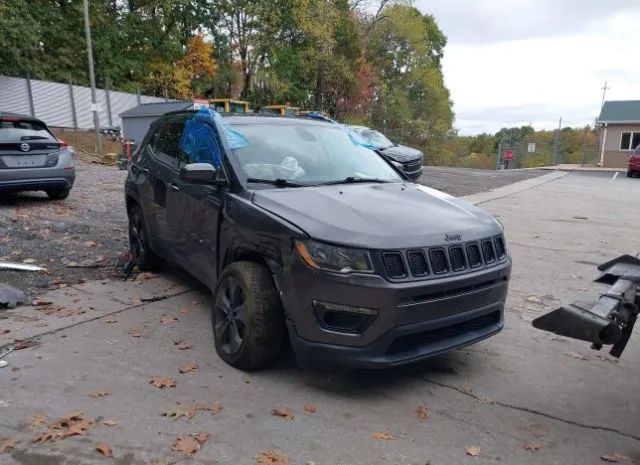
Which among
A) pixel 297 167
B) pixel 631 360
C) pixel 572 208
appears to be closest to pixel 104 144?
pixel 572 208

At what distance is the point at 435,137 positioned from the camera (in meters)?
51.1

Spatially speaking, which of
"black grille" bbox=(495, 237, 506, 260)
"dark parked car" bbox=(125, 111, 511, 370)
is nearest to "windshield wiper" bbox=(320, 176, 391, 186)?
"dark parked car" bbox=(125, 111, 511, 370)

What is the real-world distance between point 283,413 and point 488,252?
1.72 meters

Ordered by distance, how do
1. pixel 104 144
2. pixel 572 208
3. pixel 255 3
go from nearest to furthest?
pixel 572 208, pixel 104 144, pixel 255 3

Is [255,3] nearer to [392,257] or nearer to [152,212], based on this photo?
[152,212]

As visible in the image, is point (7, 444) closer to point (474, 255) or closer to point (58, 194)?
point (474, 255)

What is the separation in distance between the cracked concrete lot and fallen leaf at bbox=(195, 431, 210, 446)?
0.10 ft

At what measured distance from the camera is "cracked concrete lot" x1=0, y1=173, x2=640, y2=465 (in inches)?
115

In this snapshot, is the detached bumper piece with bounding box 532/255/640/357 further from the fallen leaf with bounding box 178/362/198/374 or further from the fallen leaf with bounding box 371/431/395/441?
the fallen leaf with bounding box 178/362/198/374

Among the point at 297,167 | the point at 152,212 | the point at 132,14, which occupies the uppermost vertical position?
the point at 132,14

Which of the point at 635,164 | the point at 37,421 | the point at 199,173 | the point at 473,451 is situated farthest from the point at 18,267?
the point at 635,164

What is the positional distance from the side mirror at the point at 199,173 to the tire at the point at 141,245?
2.00 m

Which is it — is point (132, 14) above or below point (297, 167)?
above

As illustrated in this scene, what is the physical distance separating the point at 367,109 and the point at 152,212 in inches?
1577
